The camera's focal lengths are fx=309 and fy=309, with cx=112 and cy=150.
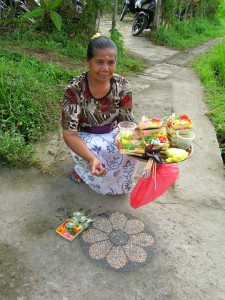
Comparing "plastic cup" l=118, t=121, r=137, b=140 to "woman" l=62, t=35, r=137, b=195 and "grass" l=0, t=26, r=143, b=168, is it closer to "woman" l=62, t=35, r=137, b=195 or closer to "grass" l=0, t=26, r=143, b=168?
"woman" l=62, t=35, r=137, b=195

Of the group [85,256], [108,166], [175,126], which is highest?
[175,126]

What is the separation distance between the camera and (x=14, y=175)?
2533 mm

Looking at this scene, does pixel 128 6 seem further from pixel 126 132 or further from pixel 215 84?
pixel 126 132

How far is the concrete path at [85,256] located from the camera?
1719mm

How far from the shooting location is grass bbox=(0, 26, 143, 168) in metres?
2.72

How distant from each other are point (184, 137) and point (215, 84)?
132 inches

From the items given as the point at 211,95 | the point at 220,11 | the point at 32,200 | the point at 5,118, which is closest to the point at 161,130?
the point at 32,200

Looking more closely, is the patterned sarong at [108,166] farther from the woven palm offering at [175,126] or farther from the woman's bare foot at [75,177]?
the woven palm offering at [175,126]

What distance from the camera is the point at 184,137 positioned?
208cm

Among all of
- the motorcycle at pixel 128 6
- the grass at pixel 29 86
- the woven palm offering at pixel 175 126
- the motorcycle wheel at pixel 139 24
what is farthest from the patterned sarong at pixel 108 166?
the motorcycle at pixel 128 6

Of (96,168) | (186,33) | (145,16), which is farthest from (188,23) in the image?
(96,168)

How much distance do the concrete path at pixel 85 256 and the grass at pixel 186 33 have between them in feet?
16.3

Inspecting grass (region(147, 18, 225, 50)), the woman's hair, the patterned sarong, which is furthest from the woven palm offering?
grass (region(147, 18, 225, 50))

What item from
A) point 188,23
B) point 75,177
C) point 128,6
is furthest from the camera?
point 128,6
